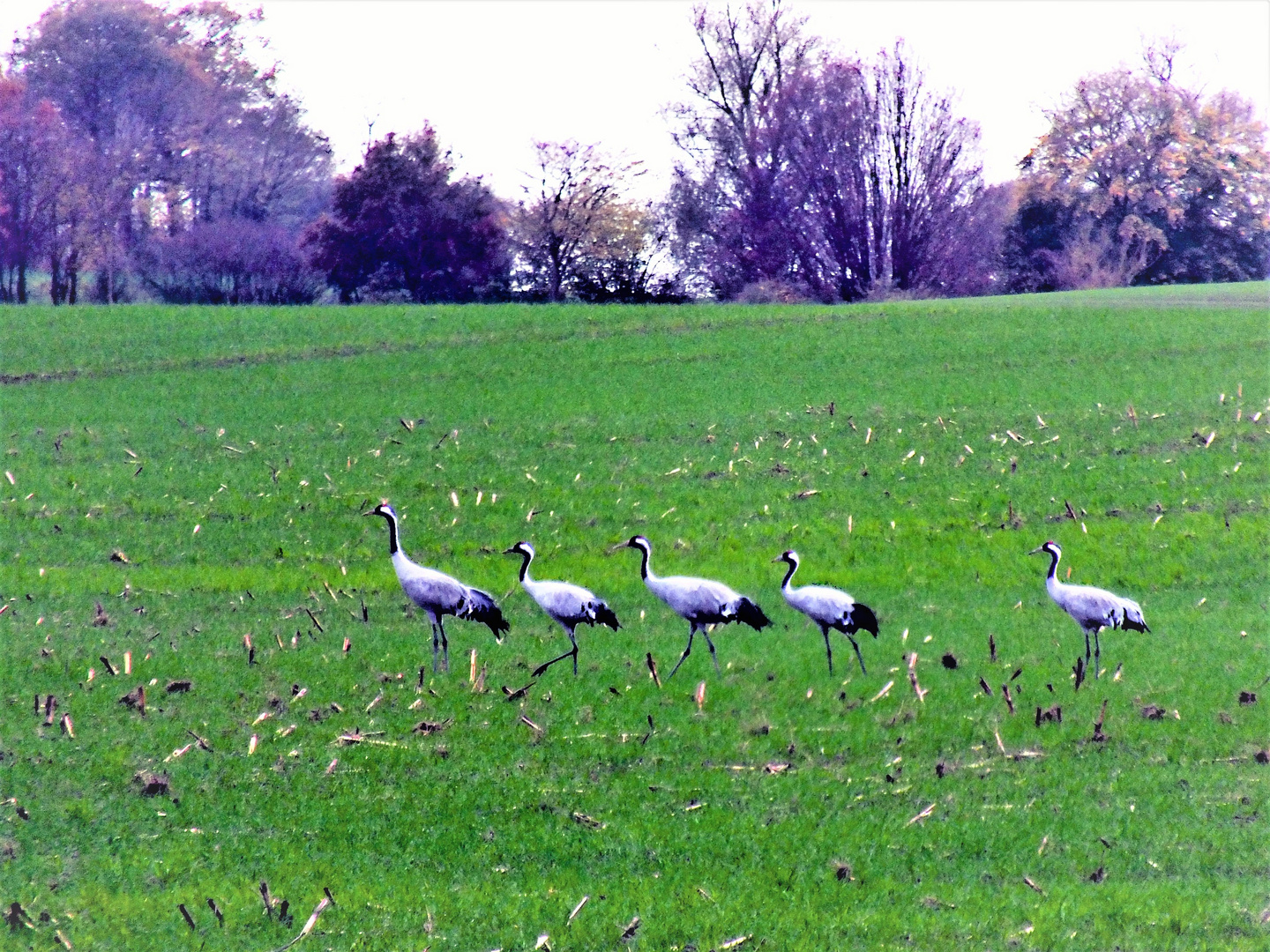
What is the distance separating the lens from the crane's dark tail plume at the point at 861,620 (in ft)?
44.1

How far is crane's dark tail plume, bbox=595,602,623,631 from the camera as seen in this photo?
13445 mm

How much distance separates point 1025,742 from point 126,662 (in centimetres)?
850

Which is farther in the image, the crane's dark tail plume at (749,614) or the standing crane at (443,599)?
the crane's dark tail plume at (749,614)

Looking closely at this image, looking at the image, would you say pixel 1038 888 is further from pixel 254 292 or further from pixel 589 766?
pixel 254 292

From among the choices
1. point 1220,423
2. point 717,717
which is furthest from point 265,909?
point 1220,423

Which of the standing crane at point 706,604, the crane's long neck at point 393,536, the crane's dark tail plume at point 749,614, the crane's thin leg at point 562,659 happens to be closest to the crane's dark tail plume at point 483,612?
the crane's thin leg at point 562,659

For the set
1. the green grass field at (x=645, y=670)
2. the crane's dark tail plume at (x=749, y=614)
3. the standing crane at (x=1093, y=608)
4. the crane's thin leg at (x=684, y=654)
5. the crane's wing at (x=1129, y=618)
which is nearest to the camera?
the green grass field at (x=645, y=670)

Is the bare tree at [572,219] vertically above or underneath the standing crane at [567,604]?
above

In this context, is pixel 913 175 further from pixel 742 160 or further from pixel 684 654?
pixel 684 654

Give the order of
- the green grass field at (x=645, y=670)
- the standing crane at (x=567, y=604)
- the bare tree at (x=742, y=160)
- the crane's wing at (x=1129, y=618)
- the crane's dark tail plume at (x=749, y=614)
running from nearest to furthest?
1. the green grass field at (x=645, y=670)
2. the standing crane at (x=567, y=604)
3. the crane's dark tail plume at (x=749, y=614)
4. the crane's wing at (x=1129, y=618)
5. the bare tree at (x=742, y=160)

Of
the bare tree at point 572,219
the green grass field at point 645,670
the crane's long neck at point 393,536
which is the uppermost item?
the bare tree at point 572,219

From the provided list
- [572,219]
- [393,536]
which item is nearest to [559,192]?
[572,219]

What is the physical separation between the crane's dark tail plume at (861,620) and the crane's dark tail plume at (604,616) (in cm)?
230

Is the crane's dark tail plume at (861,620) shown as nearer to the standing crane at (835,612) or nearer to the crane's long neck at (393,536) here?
the standing crane at (835,612)
